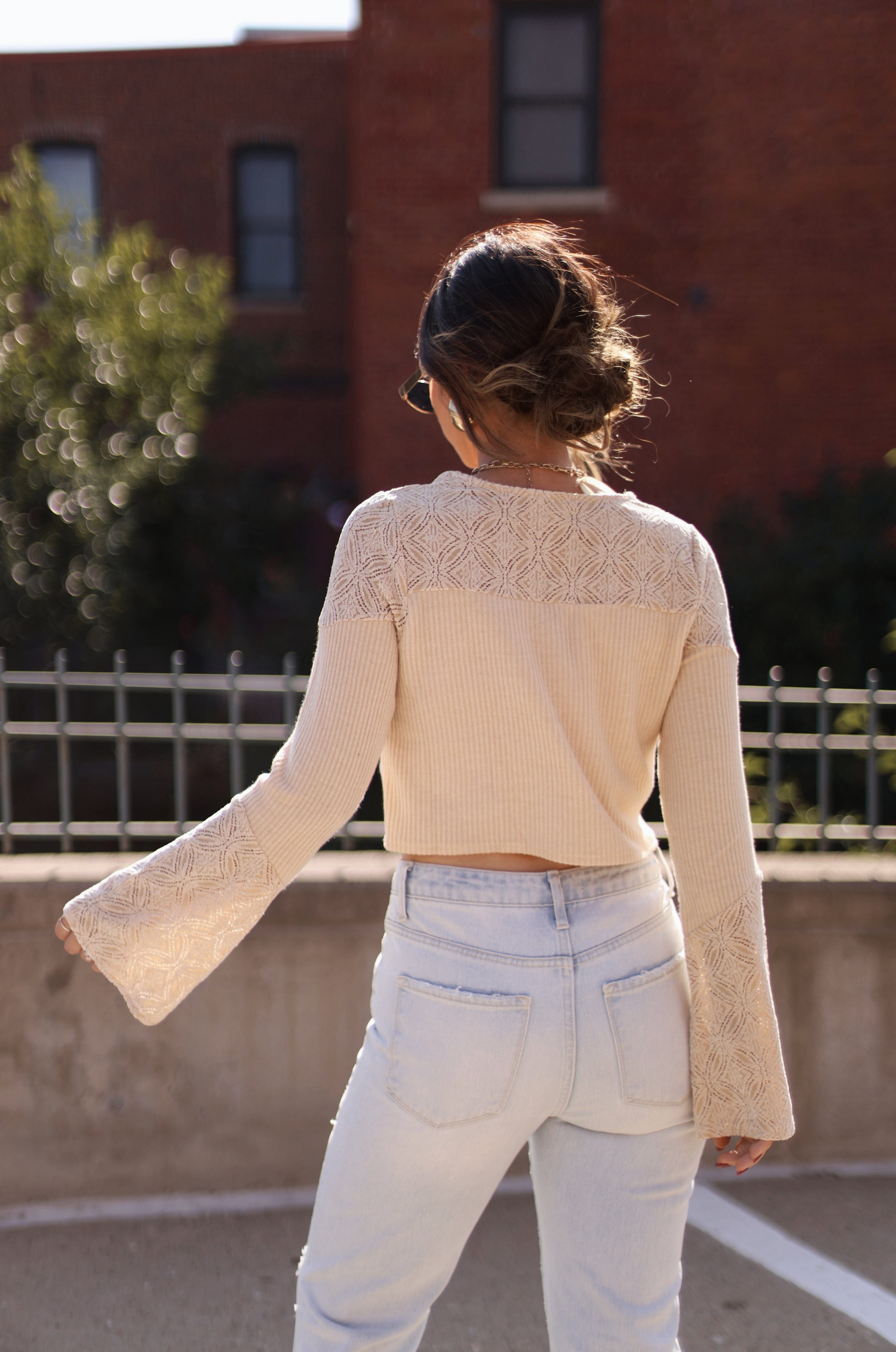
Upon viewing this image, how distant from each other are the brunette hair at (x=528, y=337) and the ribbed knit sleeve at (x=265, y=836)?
9.2 inches

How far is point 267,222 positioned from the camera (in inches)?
643

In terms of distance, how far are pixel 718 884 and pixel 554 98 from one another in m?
11.0

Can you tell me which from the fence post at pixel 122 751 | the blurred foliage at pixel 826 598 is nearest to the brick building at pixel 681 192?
the blurred foliage at pixel 826 598

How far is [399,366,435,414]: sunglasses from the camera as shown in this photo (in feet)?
4.89

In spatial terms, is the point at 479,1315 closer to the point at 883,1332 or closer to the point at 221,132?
the point at 883,1332

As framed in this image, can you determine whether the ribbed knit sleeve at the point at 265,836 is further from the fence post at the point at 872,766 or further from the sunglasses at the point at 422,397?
the fence post at the point at 872,766

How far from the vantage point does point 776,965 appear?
3.26 metres

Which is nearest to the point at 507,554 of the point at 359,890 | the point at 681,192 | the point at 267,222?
the point at 359,890

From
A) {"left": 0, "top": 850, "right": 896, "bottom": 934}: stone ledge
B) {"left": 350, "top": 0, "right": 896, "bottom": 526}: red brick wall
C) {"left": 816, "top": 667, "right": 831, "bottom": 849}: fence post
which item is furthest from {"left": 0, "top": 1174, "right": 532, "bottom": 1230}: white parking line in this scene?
{"left": 350, "top": 0, "right": 896, "bottom": 526}: red brick wall

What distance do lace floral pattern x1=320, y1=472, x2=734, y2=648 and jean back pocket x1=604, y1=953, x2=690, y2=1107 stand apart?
0.41 meters

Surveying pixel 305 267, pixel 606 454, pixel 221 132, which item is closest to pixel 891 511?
pixel 606 454

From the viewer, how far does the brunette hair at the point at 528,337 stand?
1.33m

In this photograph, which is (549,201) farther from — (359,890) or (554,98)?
(359,890)

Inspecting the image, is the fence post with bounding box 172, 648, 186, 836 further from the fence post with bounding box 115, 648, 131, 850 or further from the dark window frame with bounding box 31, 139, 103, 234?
the dark window frame with bounding box 31, 139, 103, 234
